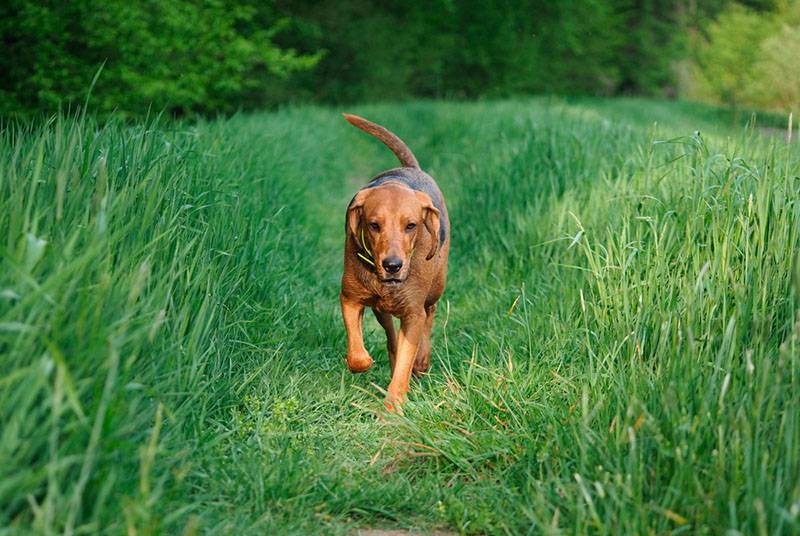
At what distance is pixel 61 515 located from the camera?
79.6 inches

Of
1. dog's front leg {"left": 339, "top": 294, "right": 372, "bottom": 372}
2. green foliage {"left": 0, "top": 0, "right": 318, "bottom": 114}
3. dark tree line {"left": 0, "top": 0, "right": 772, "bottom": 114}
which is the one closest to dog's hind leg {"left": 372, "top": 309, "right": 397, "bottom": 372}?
dog's front leg {"left": 339, "top": 294, "right": 372, "bottom": 372}

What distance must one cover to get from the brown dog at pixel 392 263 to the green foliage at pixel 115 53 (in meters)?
5.17

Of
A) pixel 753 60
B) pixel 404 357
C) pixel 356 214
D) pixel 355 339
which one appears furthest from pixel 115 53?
pixel 753 60

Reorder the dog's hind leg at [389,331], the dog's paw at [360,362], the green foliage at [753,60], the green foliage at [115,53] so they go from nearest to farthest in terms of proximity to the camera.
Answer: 1. the dog's paw at [360,362]
2. the dog's hind leg at [389,331]
3. the green foliage at [115,53]
4. the green foliage at [753,60]

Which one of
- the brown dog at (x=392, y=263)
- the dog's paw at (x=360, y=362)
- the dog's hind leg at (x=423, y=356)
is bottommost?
the dog's hind leg at (x=423, y=356)

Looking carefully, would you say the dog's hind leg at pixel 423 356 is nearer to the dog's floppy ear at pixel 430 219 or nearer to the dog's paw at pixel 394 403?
the dog's floppy ear at pixel 430 219

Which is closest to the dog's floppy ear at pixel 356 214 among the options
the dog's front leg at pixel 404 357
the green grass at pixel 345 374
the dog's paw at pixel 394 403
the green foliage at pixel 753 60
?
the dog's front leg at pixel 404 357

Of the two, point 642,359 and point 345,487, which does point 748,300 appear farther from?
point 345,487

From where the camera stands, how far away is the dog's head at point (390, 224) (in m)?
3.66

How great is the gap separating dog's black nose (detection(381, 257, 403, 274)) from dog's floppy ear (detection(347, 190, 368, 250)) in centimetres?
34

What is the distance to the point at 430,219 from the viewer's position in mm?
4047

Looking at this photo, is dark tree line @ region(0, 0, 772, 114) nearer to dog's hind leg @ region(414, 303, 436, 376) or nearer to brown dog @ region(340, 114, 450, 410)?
brown dog @ region(340, 114, 450, 410)

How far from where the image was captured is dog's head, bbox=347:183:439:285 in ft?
12.0

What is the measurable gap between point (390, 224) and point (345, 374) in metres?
0.93
